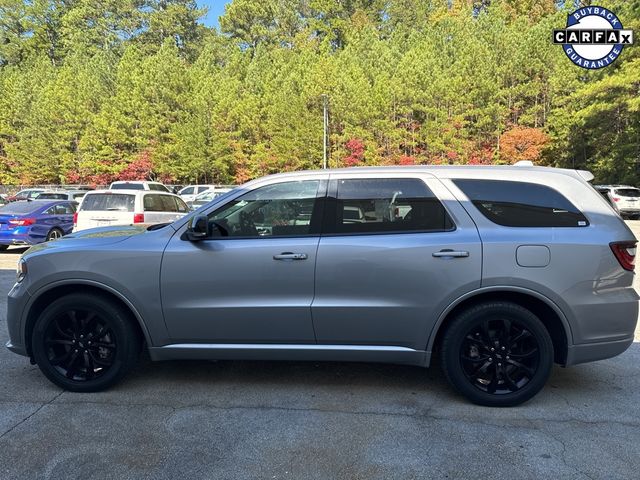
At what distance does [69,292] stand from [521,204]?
11.5 feet

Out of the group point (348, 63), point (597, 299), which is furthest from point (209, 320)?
point (348, 63)

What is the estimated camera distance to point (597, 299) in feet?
11.9

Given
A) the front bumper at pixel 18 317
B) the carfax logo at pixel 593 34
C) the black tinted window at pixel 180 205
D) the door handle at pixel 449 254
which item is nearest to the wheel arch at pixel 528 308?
the door handle at pixel 449 254

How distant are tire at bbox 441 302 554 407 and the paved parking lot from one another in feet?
0.47

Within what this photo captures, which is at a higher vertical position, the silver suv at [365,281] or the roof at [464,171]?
the roof at [464,171]

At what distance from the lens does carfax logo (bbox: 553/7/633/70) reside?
19.0m

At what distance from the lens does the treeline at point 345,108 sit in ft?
113

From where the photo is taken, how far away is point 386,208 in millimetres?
3852

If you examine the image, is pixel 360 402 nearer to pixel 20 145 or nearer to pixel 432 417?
pixel 432 417

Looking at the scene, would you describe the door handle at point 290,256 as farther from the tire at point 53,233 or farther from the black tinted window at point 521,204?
the tire at point 53,233

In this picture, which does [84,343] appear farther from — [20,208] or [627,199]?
[627,199]

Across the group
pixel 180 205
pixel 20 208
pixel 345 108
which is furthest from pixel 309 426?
pixel 345 108

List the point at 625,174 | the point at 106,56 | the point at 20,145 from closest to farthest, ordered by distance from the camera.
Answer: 1. the point at 625,174
2. the point at 20,145
3. the point at 106,56

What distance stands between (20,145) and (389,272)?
174 ft
